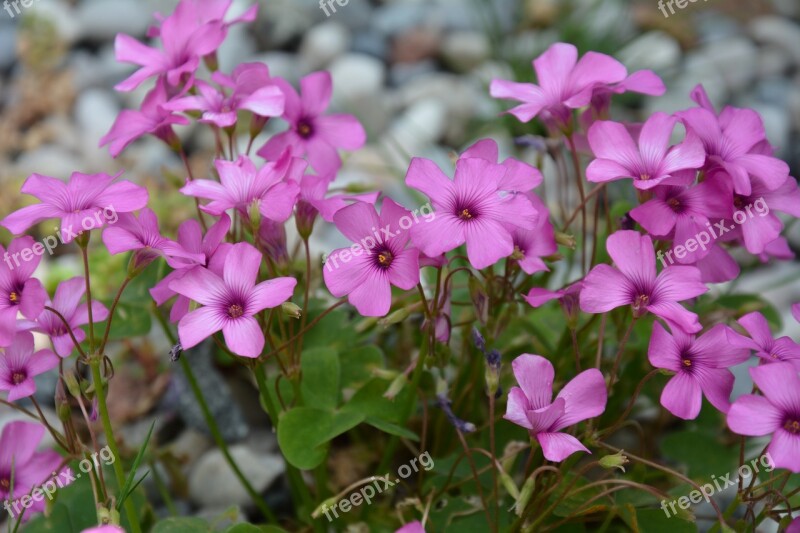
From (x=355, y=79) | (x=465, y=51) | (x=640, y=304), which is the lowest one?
(x=465, y=51)

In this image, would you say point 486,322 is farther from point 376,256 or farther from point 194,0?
point 194,0

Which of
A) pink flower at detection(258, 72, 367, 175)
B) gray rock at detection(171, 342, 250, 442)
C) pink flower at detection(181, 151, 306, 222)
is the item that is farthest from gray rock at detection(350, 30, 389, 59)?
pink flower at detection(181, 151, 306, 222)

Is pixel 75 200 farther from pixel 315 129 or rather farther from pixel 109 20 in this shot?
pixel 109 20

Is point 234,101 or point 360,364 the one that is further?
point 360,364

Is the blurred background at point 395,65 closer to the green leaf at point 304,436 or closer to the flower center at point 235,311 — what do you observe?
the green leaf at point 304,436

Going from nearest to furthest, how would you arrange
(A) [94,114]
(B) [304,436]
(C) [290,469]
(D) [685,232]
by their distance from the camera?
1. (D) [685,232]
2. (B) [304,436]
3. (C) [290,469]
4. (A) [94,114]

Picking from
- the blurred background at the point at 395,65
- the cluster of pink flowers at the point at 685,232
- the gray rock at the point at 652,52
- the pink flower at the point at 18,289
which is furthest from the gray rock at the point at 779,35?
the pink flower at the point at 18,289

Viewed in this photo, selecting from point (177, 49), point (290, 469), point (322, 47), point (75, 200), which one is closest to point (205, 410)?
point (290, 469)
